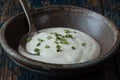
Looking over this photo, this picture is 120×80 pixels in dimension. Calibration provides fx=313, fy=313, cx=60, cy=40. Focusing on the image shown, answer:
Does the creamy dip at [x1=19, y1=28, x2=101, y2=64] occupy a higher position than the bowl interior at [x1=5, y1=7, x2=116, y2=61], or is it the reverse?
the bowl interior at [x1=5, y1=7, x2=116, y2=61]

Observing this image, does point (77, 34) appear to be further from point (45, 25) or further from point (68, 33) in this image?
point (45, 25)

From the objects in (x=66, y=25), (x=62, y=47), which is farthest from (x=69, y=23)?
(x=62, y=47)

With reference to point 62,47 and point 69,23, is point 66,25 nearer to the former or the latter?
point 69,23

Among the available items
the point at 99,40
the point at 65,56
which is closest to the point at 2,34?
the point at 65,56

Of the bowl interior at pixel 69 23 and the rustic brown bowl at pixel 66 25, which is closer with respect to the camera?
the rustic brown bowl at pixel 66 25

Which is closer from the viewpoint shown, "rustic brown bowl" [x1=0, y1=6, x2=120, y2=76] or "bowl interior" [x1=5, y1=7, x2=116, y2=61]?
"rustic brown bowl" [x1=0, y1=6, x2=120, y2=76]

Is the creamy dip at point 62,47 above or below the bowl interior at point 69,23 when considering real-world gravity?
below
